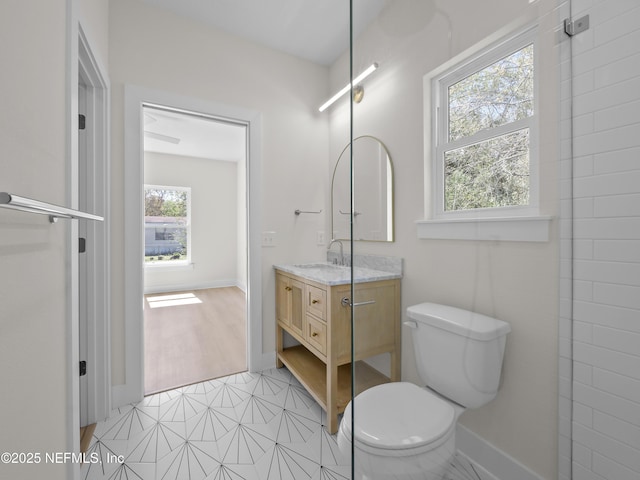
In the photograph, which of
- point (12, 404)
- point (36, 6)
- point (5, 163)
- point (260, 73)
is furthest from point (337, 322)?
point (260, 73)

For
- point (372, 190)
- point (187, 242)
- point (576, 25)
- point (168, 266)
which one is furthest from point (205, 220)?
point (576, 25)

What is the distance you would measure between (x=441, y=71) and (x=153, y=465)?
6.52 feet

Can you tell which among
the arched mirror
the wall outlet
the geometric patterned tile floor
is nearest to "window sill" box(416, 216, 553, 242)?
the arched mirror

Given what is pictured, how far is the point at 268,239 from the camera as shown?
2.32 metres

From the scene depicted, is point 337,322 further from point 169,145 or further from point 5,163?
point 169,145

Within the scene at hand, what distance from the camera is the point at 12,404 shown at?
648 mm

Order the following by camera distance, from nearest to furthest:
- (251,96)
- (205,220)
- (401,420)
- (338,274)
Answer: (401,420), (338,274), (251,96), (205,220)

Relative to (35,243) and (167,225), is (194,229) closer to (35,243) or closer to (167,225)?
(167,225)

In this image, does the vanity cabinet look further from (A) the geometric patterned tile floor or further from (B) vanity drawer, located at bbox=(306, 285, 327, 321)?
(A) the geometric patterned tile floor

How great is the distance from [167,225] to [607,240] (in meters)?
5.74

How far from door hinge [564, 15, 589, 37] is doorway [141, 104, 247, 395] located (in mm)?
3208

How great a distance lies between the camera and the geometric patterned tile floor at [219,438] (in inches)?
52.0

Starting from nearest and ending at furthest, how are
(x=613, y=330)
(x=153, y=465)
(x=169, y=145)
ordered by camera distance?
(x=613, y=330), (x=153, y=465), (x=169, y=145)

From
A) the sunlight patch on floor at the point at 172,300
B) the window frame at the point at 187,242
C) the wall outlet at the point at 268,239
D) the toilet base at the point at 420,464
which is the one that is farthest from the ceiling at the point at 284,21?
the window frame at the point at 187,242
